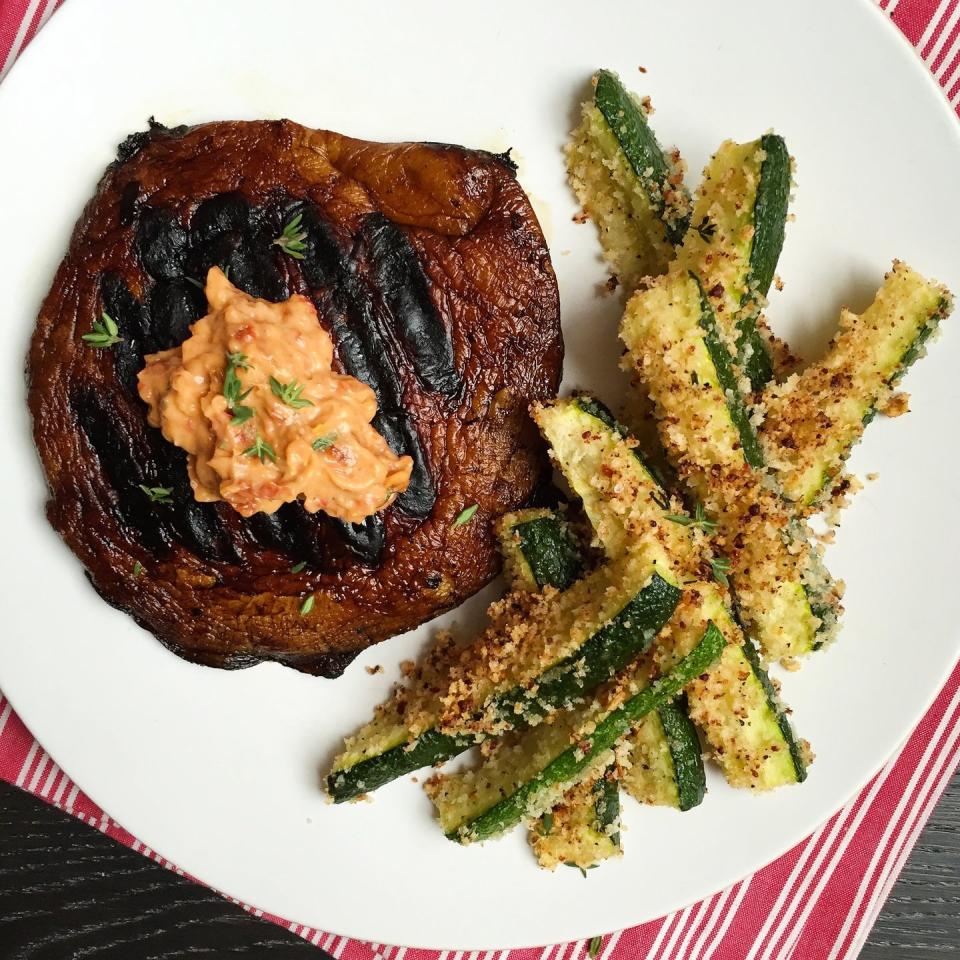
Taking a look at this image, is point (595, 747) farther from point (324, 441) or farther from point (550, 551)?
point (324, 441)

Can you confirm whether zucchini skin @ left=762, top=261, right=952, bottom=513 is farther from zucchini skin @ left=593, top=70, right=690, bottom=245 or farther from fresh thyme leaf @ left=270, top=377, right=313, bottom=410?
fresh thyme leaf @ left=270, top=377, right=313, bottom=410

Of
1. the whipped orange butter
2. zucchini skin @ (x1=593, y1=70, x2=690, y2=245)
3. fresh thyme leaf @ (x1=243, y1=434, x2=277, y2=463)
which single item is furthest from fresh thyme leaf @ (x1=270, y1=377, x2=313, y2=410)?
zucchini skin @ (x1=593, y1=70, x2=690, y2=245)

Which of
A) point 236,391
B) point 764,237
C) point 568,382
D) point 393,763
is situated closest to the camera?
point 236,391

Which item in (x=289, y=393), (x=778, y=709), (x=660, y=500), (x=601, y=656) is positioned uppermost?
(x=660, y=500)

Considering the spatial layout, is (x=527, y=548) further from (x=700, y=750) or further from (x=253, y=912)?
(x=253, y=912)

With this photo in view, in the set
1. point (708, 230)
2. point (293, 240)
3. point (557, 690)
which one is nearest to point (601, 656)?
point (557, 690)

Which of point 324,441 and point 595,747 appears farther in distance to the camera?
point 595,747

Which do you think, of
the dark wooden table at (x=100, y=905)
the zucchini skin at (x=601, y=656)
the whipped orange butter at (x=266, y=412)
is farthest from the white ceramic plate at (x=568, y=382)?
the whipped orange butter at (x=266, y=412)
